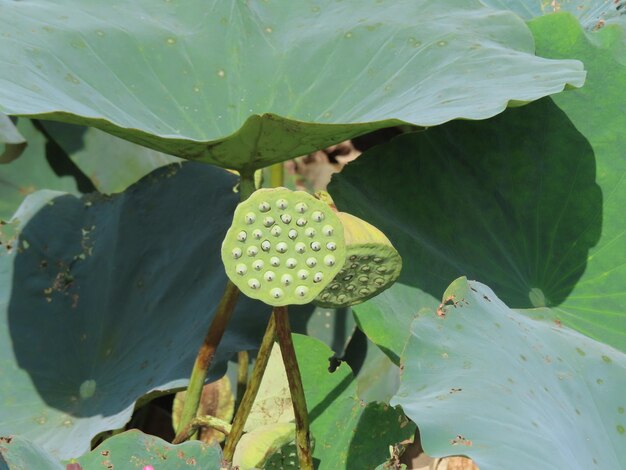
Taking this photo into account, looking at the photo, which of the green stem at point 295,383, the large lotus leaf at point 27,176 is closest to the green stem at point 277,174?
the large lotus leaf at point 27,176

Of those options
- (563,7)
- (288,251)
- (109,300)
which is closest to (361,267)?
(288,251)

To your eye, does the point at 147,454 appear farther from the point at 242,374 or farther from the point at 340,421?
the point at 242,374

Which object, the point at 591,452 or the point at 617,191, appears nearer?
the point at 591,452

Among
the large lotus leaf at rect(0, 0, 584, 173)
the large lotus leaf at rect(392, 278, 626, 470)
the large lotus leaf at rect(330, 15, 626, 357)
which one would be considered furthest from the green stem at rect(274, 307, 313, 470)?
the large lotus leaf at rect(330, 15, 626, 357)

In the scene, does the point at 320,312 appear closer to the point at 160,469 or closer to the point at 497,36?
the point at 497,36

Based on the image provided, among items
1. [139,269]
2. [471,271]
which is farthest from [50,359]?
[471,271]

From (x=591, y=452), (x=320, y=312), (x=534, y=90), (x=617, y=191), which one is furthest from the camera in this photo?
(x=320, y=312)

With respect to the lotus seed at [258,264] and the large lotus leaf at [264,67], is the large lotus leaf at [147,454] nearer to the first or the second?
the lotus seed at [258,264]
